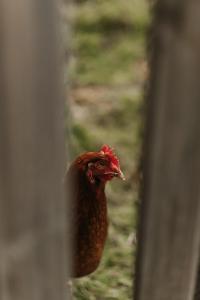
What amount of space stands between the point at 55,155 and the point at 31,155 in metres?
0.05

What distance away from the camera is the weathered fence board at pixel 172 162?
958mm

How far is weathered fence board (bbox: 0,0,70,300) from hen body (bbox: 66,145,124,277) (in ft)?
2.94

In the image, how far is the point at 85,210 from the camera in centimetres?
213

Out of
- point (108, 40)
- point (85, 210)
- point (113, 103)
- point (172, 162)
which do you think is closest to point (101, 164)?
point (85, 210)

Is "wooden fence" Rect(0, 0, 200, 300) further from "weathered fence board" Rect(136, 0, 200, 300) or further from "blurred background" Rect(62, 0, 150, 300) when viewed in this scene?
"blurred background" Rect(62, 0, 150, 300)

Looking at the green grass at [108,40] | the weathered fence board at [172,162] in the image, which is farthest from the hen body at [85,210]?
the green grass at [108,40]

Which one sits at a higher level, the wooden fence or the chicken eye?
the wooden fence

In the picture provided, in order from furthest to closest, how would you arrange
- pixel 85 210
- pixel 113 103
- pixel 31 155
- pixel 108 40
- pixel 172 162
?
pixel 108 40, pixel 113 103, pixel 85 210, pixel 172 162, pixel 31 155

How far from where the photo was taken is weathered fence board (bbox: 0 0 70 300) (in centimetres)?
89

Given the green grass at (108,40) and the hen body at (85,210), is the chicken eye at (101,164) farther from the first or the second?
the green grass at (108,40)

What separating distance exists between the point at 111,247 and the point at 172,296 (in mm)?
1584

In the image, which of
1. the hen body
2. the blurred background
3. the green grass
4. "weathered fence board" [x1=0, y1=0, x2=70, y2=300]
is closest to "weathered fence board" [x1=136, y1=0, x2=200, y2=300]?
"weathered fence board" [x1=0, y1=0, x2=70, y2=300]

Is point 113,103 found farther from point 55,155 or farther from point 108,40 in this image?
point 55,155

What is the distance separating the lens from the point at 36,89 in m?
0.94
